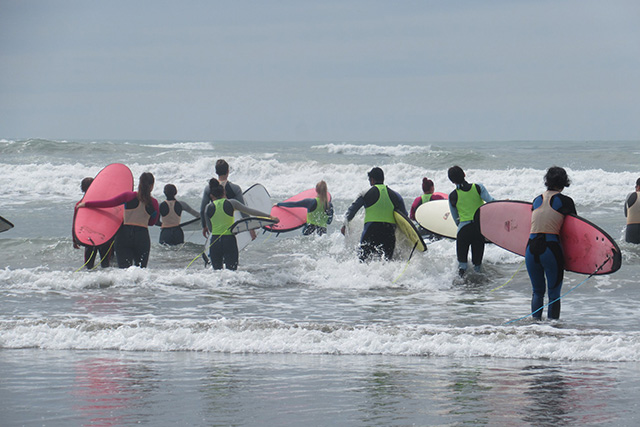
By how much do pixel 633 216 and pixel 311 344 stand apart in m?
7.11

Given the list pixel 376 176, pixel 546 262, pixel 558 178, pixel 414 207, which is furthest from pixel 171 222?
pixel 558 178

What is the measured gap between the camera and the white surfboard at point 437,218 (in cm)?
1066

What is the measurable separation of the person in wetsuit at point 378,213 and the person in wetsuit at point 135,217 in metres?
2.41

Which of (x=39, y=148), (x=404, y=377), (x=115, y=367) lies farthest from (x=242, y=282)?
(x=39, y=148)

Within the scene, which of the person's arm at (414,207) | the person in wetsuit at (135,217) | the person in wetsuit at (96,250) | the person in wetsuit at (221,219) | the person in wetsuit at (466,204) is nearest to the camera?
the person in wetsuit at (466,204)

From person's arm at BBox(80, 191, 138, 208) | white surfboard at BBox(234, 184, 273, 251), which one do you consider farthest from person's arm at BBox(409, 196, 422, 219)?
person's arm at BBox(80, 191, 138, 208)

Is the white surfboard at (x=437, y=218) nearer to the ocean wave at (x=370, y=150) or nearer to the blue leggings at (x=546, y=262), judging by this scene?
the blue leggings at (x=546, y=262)

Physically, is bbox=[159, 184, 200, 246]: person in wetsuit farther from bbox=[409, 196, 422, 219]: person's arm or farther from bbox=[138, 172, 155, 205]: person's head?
bbox=[409, 196, 422, 219]: person's arm

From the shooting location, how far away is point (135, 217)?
903 cm

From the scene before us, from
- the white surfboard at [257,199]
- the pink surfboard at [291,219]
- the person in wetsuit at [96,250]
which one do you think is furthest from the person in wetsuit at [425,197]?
the person in wetsuit at [96,250]

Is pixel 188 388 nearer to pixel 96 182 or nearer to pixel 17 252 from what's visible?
pixel 96 182

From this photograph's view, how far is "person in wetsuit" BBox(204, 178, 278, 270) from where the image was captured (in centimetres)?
910

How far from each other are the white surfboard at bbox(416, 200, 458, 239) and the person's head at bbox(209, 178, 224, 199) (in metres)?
3.20

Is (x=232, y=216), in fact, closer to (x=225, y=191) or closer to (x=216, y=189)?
(x=216, y=189)
